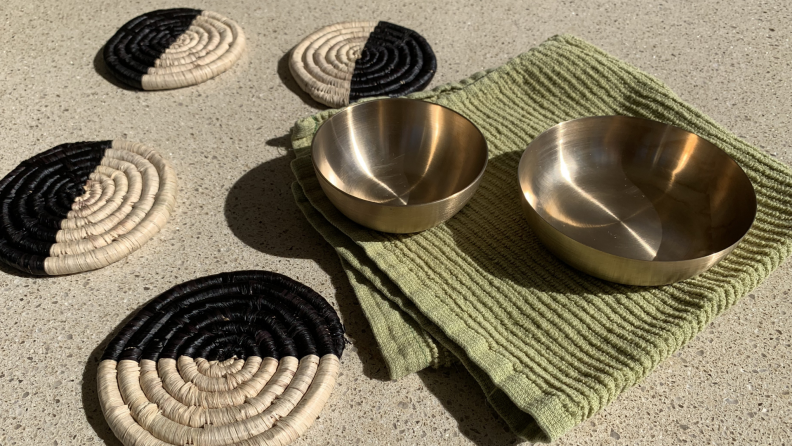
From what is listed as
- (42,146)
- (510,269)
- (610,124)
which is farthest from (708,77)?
(42,146)

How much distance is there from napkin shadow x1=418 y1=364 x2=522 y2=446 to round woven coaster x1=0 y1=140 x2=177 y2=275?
18.1 inches

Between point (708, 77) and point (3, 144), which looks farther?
point (708, 77)

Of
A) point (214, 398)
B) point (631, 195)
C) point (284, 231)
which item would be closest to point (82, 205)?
point (284, 231)

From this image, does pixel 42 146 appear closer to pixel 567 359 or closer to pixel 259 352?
pixel 259 352

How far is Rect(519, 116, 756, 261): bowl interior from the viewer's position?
86 cm

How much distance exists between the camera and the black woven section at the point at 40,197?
0.87m

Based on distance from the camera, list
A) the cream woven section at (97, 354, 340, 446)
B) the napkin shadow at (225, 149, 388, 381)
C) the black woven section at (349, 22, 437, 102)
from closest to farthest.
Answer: the cream woven section at (97, 354, 340, 446) < the napkin shadow at (225, 149, 388, 381) < the black woven section at (349, 22, 437, 102)

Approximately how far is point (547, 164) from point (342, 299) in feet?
1.17

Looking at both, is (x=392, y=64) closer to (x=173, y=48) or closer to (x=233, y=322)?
(x=173, y=48)

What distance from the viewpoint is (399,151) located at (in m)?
0.99

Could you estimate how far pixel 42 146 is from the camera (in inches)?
42.1

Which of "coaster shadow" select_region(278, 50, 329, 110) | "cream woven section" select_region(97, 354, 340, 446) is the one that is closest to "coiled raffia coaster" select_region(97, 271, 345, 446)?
"cream woven section" select_region(97, 354, 340, 446)

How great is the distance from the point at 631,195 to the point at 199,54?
32.1 inches

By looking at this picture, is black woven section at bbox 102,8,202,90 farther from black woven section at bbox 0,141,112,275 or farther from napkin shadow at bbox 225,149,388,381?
napkin shadow at bbox 225,149,388,381
